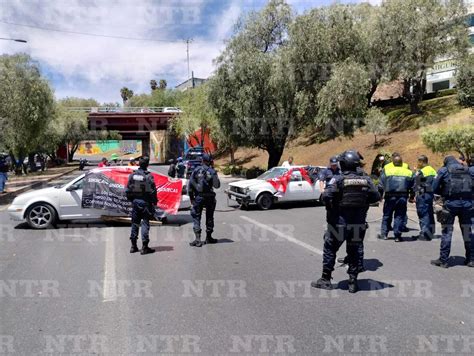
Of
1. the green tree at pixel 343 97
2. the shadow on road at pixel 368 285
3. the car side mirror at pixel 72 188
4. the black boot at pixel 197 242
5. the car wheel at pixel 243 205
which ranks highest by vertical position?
the green tree at pixel 343 97

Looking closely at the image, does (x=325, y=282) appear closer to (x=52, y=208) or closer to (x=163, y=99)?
(x=52, y=208)

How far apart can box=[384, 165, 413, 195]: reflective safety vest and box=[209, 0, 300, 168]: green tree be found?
14575mm

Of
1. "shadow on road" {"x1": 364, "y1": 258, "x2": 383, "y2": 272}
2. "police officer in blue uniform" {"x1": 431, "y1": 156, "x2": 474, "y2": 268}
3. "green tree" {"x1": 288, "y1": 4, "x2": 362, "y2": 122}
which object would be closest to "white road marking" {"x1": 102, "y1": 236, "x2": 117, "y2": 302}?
"shadow on road" {"x1": 364, "y1": 258, "x2": 383, "y2": 272}

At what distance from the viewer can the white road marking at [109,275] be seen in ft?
19.0

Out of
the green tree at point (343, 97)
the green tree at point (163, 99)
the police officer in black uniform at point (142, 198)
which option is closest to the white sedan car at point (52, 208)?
the police officer in black uniform at point (142, 198)

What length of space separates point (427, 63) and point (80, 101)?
72.4 meters

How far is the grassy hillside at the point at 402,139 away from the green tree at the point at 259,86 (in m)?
3.77

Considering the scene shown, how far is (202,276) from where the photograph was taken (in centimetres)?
664

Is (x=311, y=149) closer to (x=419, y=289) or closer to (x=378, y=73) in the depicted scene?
(x=378, y=73)

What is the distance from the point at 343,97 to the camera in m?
21.3

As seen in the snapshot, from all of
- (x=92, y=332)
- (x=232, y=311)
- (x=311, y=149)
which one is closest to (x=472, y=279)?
(x=232, y=311)

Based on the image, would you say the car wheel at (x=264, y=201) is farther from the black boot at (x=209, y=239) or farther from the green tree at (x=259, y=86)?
the green tree at (x=259, y=86)

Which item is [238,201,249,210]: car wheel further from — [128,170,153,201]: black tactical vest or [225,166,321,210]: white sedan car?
[128,170,153,201]: black tactical vest

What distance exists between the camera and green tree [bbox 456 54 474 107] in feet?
81.1
